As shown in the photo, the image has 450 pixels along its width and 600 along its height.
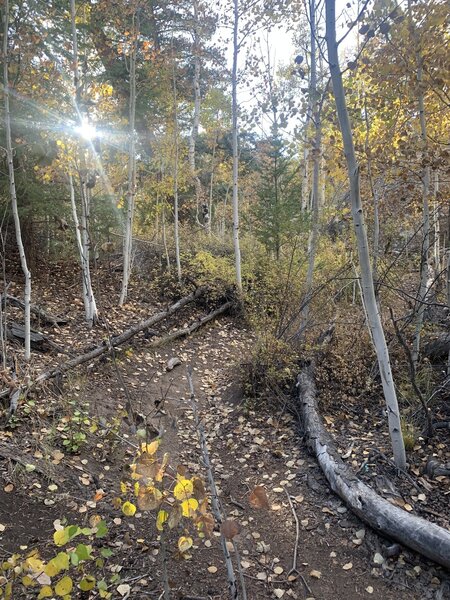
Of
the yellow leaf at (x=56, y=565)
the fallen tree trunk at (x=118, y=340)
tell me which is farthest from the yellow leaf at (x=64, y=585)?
the fallen tree trunk at (x=118, y=340)

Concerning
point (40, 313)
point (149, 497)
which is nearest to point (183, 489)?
point (149, 497)

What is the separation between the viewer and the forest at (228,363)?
2.69 meters

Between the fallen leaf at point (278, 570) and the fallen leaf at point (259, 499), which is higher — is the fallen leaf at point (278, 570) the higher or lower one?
the lower one

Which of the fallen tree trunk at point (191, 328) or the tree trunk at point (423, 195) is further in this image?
the fallen tree trunk at point (191, 328)

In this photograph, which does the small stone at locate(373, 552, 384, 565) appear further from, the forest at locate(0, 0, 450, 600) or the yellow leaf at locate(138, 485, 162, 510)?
the yellow leaf at locate(138, 485, 162, 510)

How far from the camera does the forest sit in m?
2.69

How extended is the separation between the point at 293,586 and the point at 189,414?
9.14 ft

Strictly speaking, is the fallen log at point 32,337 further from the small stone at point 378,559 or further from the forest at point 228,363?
the small stone at point 378,559

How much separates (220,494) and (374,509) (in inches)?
56.6

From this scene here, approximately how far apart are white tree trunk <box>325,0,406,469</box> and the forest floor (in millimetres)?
534

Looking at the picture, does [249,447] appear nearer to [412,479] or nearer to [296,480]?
[296,480]

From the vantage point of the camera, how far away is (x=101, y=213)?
927 cm

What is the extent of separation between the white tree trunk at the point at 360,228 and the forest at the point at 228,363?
0.02 metres

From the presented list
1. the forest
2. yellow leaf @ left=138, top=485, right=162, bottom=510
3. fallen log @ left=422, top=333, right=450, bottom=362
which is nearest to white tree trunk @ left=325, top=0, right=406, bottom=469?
the forest
